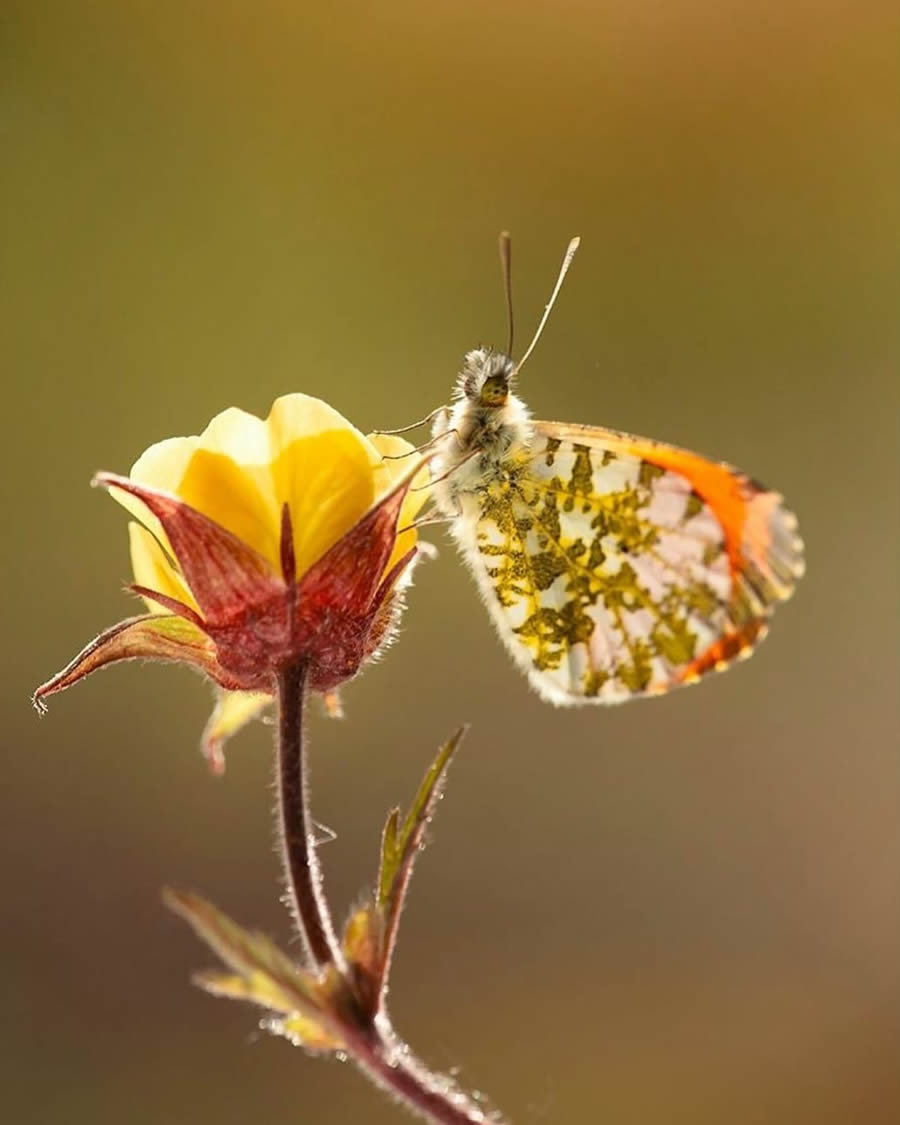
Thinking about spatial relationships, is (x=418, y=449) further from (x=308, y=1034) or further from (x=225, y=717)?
(x=308, y=1034)

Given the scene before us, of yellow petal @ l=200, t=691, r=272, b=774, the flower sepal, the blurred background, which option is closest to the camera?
the flower sepal

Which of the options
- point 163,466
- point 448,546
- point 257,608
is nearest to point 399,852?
point 257,608

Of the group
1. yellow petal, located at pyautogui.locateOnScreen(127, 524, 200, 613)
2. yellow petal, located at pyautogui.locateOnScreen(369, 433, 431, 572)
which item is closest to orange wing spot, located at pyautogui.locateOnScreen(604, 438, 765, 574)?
yellow petal, located at pyautogui.locateOnScreen(369, 433, 431, 572)

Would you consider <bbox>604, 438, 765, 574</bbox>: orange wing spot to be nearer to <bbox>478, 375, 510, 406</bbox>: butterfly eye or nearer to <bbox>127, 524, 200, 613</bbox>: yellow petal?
<bbox>478, 375, 510, 406</bbox>: butterfly eye

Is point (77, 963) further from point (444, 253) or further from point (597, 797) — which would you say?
point (444, 253)

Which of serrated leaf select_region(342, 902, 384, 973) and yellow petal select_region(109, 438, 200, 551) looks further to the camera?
yellow petal select_region(109, 438, 200, 551)

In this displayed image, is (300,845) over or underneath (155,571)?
underneath
